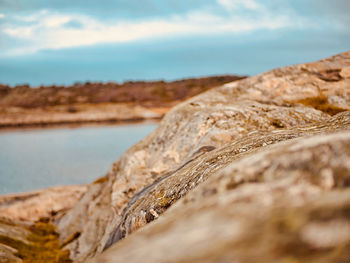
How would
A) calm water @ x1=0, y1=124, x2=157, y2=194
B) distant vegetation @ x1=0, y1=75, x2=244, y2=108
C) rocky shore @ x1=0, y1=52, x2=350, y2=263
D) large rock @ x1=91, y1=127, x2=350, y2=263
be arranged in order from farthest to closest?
distant vegetation @ x1=0, y1=75, x2=244, y2=108 → calm water @ x1=0, y1=124, x2=157, y2=194 → rocky shore @ x1=0, y1=52, x2=350, y2=263 → large rock @ x1=91, y1=127, x2=350, y2=263

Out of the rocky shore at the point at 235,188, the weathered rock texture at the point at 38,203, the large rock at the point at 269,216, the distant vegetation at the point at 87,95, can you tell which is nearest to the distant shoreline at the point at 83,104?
the distant vegetation at the point at 87,95

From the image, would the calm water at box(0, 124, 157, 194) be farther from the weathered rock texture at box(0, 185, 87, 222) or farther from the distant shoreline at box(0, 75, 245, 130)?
the distant shoreline at box(0, 75, 245, 130)

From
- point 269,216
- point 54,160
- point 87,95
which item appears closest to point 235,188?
point 269,216

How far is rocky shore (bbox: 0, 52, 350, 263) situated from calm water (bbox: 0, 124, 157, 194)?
60.6 feet

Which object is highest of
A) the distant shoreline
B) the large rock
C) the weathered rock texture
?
the distant shoreline

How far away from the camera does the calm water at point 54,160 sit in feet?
158

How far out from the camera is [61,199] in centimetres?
3338

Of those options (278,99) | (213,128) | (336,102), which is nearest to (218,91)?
(278,99)

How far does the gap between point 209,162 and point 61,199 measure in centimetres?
2648

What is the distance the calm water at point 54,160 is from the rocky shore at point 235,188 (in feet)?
60.6

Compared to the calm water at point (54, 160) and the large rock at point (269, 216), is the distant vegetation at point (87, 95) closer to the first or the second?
the calm water at point (54, 160)

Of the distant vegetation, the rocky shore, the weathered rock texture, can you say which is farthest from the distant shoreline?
the rocky shore

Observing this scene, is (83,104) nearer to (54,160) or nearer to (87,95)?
(87,95)

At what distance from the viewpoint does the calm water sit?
158ft
